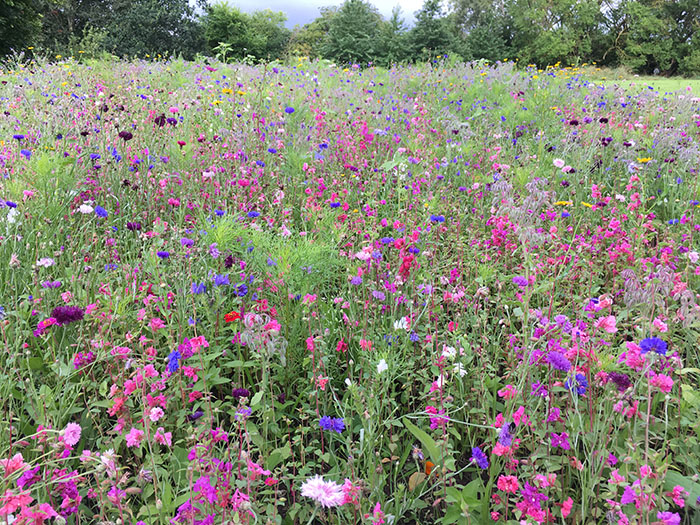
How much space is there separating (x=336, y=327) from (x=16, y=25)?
20.6m

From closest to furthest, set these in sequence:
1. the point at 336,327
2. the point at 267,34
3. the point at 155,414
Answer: the point at 155,414 < the point at 336,327 < the point at 267,34

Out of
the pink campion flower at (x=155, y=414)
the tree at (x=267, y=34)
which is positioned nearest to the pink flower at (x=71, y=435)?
the pink campion flower at (x=155, y=414)

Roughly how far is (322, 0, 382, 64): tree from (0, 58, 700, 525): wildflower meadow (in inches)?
674

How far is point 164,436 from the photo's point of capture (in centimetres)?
137

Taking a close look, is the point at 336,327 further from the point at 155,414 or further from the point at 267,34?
the point at 267,34

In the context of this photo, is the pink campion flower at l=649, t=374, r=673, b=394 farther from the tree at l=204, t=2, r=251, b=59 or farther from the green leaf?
the tree at l=204, t=2, r=251, b=59

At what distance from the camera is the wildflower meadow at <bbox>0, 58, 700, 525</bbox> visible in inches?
53.0

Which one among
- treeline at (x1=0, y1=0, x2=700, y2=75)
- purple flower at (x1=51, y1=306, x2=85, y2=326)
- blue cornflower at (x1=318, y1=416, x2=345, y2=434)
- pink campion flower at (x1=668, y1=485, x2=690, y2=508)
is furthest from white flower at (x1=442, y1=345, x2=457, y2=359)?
treeline at (x1=0, y1=0, x2=700, y2=75)

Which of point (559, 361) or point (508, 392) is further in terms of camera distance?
point (508, 392)

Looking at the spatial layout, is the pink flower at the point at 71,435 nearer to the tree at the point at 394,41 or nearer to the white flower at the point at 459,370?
the white flower at the point at 459,370

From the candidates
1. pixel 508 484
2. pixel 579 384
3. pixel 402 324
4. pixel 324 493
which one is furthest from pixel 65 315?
pixel 579 384

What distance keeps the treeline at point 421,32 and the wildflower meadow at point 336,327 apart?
54.4 ft

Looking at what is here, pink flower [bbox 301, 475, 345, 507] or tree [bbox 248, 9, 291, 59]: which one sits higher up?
tree [bbox 248, 9, 291, 59]

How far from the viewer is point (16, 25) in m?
16.5
